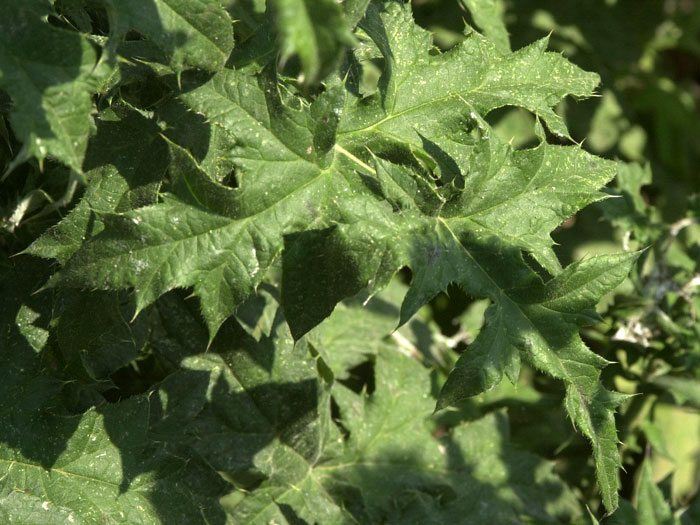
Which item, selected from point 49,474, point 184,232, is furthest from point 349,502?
point 184,232

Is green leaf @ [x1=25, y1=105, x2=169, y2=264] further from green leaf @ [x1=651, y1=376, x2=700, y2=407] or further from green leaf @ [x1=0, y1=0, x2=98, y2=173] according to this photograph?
green leaf @ [x1=651, y1=376, x2=700, y2=407]

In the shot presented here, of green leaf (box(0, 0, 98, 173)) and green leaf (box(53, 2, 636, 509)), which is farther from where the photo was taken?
green leaf (box(53, 2, 636, 509))

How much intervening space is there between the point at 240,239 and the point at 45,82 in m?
0.44

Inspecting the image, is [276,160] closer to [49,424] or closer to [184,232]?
[184,232]

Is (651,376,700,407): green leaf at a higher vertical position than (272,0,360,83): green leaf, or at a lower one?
lower

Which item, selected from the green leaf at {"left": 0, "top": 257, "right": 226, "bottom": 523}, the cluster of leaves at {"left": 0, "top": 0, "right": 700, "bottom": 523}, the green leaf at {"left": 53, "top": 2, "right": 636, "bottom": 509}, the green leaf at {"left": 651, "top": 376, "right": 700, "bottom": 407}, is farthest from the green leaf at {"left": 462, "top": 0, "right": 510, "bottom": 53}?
the green leaf at {"left": 0, "top": 257, "right": 226, "bottom": 523}

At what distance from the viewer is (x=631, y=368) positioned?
2.83 m

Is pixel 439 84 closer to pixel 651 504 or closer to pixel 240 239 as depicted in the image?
pixel 240 239

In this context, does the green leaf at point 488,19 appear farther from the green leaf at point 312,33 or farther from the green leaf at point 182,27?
the green leaf at point 312,33

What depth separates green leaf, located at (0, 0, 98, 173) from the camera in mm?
1359

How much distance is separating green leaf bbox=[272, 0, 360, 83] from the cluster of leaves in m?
0.30

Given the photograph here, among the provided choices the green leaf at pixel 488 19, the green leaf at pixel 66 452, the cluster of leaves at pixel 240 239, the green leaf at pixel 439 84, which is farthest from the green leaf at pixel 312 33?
the green leaf at pixel 488 19

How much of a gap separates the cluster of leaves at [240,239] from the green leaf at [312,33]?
299mm

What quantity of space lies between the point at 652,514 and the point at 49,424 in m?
1.66
